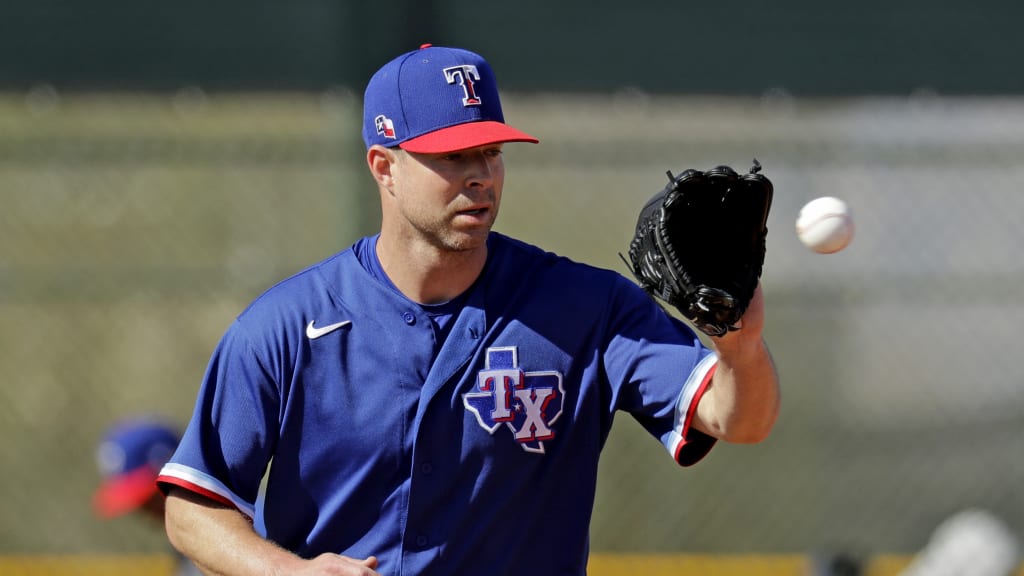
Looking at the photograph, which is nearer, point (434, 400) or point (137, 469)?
point (434, 400)

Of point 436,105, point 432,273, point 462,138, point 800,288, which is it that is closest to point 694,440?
point 432,273

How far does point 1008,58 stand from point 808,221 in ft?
12.1

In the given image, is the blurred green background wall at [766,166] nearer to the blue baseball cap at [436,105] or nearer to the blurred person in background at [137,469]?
the blurred person in background at [137,469]

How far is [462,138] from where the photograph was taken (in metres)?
2.87

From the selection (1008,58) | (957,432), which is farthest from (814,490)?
(1008,58)

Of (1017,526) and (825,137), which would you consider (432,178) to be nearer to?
(825,137)

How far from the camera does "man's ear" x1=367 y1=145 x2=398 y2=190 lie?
3053 mm

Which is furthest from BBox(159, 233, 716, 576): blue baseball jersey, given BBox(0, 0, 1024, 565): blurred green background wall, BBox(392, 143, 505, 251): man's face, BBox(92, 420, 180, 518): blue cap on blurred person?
BBox(0, 0, 1024, 565): blurred green background wall

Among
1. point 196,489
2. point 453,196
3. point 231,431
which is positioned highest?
point 453,196

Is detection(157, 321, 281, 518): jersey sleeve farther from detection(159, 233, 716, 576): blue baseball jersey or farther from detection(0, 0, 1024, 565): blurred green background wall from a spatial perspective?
detection(0, 0, 1024, 565): blurred green background wall

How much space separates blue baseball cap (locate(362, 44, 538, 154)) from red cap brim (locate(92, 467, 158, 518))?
250 centimetres

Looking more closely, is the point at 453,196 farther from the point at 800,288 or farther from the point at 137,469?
the point at 800,288

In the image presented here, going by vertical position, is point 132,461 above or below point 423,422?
below

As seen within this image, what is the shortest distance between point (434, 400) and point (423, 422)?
0.18ft
